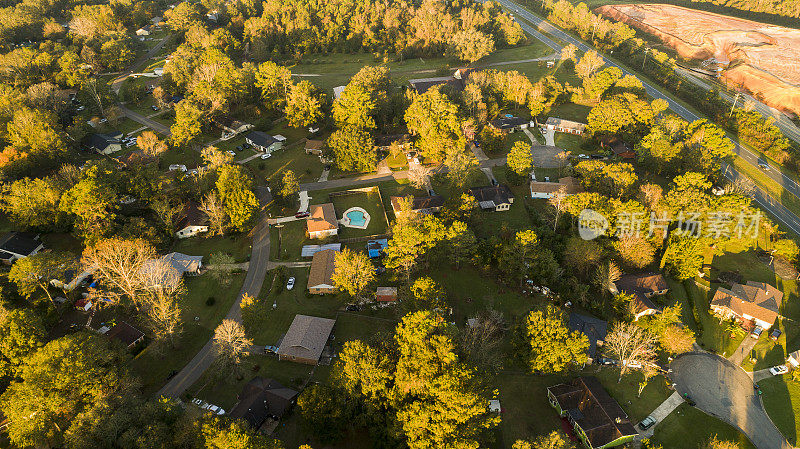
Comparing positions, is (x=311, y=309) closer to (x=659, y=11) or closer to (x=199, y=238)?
(x=199, y=238)

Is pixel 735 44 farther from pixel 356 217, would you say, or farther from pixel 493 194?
pixel 356 217

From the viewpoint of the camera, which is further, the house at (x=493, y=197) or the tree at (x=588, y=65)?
the tree at (x=588, y=65)

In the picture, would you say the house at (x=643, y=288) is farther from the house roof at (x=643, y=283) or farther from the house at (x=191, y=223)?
the house at (x=191, y=223)

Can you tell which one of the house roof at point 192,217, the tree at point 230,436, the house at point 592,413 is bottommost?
the house at point 592,413

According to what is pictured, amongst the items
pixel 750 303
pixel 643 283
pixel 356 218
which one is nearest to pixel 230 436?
pixel 356 218

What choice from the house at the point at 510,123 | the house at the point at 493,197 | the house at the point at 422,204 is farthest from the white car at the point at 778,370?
the house at the point at 510,123

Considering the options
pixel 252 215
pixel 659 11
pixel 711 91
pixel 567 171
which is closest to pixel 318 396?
pixel 252 215

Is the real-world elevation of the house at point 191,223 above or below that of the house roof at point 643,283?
above
